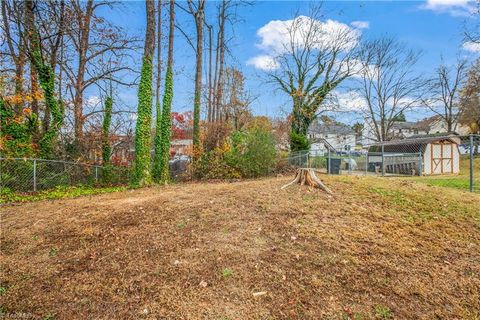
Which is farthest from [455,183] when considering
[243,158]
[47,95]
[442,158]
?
[47,95]

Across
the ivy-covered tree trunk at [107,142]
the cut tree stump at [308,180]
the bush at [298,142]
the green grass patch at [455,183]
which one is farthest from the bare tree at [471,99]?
the ivy-covered tree trunk at [107,142]

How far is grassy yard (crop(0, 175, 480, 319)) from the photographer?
7.29ft

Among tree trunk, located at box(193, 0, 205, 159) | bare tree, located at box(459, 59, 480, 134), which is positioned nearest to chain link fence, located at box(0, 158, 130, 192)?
tree trunk, located at box(193, 0, 205, 159)

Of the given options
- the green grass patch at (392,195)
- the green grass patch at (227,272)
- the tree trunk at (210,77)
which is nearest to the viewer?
the green grass patch at (227,272)

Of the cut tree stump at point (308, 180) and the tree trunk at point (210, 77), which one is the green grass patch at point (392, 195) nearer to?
the cut tree stump at point (308, 180)

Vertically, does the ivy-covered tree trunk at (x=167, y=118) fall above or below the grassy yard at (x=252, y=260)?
above

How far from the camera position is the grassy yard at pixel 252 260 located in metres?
2.22

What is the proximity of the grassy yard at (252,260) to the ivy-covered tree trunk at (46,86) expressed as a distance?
6.02 metres

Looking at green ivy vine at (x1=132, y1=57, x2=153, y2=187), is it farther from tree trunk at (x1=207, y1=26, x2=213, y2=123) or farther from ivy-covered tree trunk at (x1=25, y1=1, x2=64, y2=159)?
tree trunk at (x1=207, y1=26, x2=213, y2=123)

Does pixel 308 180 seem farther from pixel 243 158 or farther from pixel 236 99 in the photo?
pixel 236 99

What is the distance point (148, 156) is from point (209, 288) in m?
7.58

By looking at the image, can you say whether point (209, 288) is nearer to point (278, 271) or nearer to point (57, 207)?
point (278, 271)

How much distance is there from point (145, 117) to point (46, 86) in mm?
3924

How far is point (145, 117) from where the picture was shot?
9172 mm
